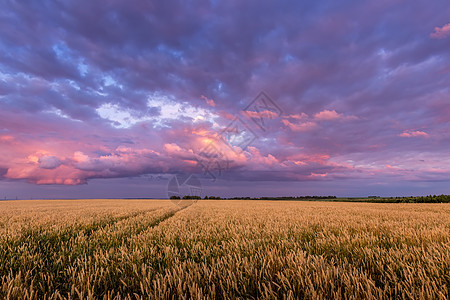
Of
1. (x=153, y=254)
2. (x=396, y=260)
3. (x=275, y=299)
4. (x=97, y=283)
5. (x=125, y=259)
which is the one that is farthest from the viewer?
(x=153, y=254)

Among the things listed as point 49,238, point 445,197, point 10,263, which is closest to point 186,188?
point 49,238

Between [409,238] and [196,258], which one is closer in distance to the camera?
[196,258]

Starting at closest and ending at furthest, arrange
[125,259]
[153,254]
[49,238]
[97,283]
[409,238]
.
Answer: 1. [97,283]
2. [125,259]
3. [153,254]
4. [409,238]
5. [49,238]

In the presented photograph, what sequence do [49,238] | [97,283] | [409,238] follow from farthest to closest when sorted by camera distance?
[49,238], [409,238], [97,283]

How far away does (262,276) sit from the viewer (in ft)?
7.24

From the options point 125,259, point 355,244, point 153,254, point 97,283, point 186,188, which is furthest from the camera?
point 186,188

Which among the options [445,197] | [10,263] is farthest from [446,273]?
[445,197]

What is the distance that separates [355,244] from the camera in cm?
352

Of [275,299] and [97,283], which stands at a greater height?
[275,299]

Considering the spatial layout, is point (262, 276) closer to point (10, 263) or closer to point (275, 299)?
point (275, 299)

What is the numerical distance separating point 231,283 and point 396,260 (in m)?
2.14

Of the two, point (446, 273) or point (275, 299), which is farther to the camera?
point (446, 273)

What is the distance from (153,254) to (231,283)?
68.8 inches

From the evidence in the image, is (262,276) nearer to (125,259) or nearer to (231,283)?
(231,283)
